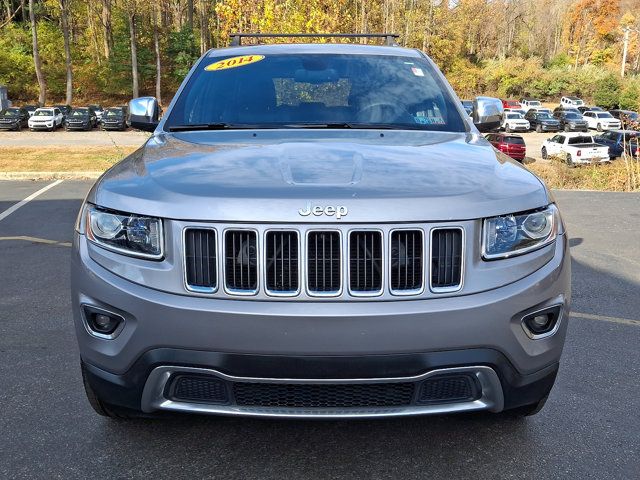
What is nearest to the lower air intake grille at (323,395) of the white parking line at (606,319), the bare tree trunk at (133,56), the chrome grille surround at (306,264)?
the chrome grille surround at (306,264)

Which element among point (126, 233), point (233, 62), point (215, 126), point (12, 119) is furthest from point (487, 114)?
point (12, 119)

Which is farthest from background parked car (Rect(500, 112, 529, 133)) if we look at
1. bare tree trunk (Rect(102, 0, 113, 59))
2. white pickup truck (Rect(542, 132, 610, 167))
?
bare tree trunk (Rect(102, 0, 113, 59))

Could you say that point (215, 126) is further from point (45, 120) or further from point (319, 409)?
point (45, 120)

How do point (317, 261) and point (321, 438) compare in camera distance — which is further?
point (321, 438)

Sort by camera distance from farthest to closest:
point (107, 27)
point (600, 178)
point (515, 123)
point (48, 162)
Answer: point (107, 27), point (515, 123), point (600, 178), point (48, 162)

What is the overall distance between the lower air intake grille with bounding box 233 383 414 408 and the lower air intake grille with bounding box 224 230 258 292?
0.37 meters

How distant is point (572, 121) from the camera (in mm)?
48562

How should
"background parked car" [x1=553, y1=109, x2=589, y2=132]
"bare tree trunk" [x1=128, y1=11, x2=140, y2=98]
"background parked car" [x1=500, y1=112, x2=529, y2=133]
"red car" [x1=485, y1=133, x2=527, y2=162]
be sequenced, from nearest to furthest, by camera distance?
1. "red car" [x1=485, y1=133, x2=527, y2=162]
2. "background parked car" [x1=500, y1=112, x2=529, y2=133]
3. "background parked car" [x1=553, y1=109, x2=589, y2=132]
4. "bare tree trunk" [x1=128, y1=11, x2=140, y2=98]

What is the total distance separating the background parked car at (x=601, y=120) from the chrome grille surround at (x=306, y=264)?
50.9 meters

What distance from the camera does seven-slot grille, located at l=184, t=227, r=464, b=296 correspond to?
7.66 feet

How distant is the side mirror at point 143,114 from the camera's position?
427cm

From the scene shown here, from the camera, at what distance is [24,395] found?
3.55m

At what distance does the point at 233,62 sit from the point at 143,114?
0.68 metres

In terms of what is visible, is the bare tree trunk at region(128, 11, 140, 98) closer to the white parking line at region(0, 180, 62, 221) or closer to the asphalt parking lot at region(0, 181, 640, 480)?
the white parking line at region(0, 180, 62, 221)
